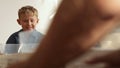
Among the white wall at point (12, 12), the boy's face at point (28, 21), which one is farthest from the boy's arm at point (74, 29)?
the white wall at point (12, 12)

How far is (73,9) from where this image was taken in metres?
0.32

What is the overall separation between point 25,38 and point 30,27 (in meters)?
0.37

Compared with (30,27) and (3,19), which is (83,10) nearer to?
(30,27)

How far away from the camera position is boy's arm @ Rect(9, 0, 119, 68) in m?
0.31

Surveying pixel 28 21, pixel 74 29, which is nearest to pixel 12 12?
pixel 28 21

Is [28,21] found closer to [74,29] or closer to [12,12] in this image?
[12,12]

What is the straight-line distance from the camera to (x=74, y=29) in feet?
1.05

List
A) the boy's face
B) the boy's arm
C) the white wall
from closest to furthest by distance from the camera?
the boy's arm
the boy's face
the white wall

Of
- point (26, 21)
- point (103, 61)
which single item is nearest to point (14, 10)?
point (26, 21)

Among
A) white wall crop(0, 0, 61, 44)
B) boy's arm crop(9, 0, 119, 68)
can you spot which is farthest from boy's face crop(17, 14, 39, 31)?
boy's arm crop(9, 0, 119, 68)

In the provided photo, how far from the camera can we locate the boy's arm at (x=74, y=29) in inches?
12.3

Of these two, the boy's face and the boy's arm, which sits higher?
the boy's face

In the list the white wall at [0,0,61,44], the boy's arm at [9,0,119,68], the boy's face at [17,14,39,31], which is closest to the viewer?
the boy's arm at [9,0,119,68]

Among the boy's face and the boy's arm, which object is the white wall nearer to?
the boy's face
